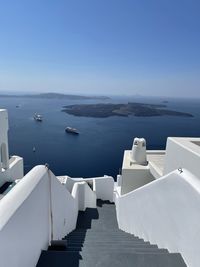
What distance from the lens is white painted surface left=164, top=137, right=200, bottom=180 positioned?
465 cm

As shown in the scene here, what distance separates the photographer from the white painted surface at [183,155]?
4.65 meters

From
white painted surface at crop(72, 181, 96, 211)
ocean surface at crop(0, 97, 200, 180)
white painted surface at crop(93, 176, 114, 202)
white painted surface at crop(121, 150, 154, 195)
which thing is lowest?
ocean surface at crop(0, 97, 200, 180)

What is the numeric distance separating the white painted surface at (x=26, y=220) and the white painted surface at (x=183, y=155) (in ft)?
8.88

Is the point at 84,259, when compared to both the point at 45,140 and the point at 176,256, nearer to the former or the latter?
the point at 176,256

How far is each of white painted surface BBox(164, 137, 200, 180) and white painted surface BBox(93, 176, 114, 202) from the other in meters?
8.37

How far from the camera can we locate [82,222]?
30.0 feet

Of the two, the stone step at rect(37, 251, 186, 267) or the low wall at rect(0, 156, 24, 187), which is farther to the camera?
the low wall at rect(0, 156, 24, 187)

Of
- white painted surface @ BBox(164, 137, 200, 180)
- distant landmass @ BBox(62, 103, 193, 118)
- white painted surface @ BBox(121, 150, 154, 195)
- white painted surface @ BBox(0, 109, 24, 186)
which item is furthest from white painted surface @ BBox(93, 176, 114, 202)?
distant landmass @ BBox(62, 103, 193, 118)

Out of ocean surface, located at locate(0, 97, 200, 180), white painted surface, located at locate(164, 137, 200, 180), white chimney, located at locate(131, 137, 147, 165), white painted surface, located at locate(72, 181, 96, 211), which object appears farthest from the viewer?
ocean surface, located at locate(0, 97, 200, 180)

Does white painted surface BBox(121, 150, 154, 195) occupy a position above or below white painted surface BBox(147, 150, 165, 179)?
below

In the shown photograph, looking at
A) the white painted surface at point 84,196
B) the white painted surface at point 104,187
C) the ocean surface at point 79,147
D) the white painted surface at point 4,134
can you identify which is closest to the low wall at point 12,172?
the white painted surface at point 4,134

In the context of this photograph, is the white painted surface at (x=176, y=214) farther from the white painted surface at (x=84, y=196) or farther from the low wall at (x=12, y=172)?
the white painted surface at (x=84, y=196)

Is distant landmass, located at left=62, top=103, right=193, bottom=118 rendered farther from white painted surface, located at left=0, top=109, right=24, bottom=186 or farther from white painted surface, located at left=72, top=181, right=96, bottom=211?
white painted surface, located at left=0, top=109, right=24, bottom=186

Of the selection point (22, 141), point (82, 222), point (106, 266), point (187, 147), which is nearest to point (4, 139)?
point (82, 222)
